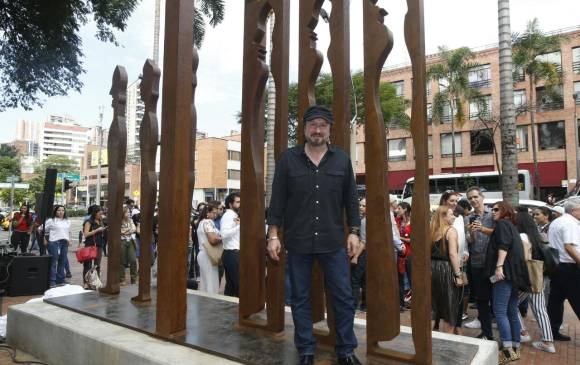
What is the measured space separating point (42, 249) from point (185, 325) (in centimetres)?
836

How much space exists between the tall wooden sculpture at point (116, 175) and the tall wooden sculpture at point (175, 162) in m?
1.84

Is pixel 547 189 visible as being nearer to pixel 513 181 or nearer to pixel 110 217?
pixel 513 181

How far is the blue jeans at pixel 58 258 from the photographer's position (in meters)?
9.66

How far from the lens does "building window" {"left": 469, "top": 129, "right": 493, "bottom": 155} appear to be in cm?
3572

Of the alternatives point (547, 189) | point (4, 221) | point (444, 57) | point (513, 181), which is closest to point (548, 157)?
point (547, 189)

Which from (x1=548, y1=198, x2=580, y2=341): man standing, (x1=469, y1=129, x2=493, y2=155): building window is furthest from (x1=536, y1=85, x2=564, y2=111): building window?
(x1=548, y1=198, x2=580, y2=341): man standing

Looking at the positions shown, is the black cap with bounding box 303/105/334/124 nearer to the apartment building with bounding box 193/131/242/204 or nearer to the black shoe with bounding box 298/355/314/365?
the black shoe with bounding box 298/355/314/365

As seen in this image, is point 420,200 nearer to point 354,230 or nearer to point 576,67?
point 354,230

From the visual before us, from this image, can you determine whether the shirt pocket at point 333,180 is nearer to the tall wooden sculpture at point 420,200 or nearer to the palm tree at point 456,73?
the tall wooden sculpture at point 420,200

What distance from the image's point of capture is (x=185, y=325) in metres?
3.95

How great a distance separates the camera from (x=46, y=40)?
15156 mm

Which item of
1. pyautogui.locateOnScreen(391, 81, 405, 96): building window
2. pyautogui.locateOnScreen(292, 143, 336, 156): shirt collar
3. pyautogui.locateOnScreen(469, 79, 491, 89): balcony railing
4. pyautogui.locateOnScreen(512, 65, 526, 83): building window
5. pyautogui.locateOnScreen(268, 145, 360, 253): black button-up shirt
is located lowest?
pyautogui.locateOnScreen(268, 145, 360, 253): black button-up shirt

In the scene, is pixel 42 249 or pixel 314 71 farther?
pixel 42 249

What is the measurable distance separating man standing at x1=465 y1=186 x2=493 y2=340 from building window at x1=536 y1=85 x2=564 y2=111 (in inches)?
1072
